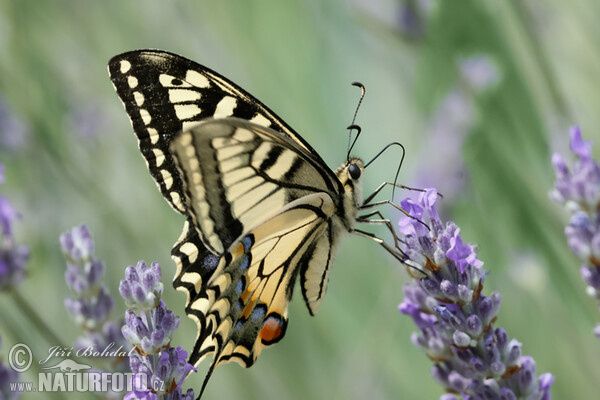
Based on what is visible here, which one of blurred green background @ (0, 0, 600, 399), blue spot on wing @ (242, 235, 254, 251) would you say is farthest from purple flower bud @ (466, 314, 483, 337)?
blurred green background @ (0, 0, 600, 399)

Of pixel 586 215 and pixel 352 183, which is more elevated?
pixel 352 183

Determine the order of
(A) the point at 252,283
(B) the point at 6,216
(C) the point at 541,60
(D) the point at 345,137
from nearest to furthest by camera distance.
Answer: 1. (A) the point at 252,283
2. (B) the point at 6,216
3. (C) the point at 541,60
4. (D) the point at 345,137

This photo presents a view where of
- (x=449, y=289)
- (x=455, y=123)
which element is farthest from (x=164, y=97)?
(x=455, y=123)

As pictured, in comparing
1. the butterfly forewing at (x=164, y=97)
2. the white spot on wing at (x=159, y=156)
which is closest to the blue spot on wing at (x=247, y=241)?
the butterfly forewing at (x=164, y=97)

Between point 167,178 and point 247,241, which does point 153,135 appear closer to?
point 167,178

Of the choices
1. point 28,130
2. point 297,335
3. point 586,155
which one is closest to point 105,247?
point 28,130

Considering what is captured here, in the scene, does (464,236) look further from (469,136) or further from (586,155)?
(586,155)
